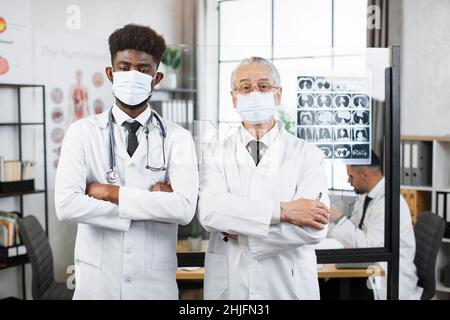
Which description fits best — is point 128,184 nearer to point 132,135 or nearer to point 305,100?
point 132,135

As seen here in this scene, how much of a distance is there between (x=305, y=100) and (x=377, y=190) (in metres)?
0.34

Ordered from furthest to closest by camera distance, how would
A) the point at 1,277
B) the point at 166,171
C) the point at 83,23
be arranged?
the point at 1,277, the point at 83,23, the point at 166,171

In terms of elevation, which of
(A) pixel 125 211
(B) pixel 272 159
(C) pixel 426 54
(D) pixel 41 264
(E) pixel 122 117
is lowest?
(D) pixel 41 264

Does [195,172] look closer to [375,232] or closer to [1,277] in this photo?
[375,232]

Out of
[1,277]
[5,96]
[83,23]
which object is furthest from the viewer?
[5,96]

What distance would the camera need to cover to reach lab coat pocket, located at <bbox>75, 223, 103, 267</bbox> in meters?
1.46

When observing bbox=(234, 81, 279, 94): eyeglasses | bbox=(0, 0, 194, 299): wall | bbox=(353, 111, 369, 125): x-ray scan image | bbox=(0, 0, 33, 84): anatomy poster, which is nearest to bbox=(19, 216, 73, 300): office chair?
bbox=(0, 0, 194, 299): wall

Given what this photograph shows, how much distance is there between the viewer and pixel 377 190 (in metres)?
1.65

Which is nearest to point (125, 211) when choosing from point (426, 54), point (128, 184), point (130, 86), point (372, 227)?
point (128, 184)

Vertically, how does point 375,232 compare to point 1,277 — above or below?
above

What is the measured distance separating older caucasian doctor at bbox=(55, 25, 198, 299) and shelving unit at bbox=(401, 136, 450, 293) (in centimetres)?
99
